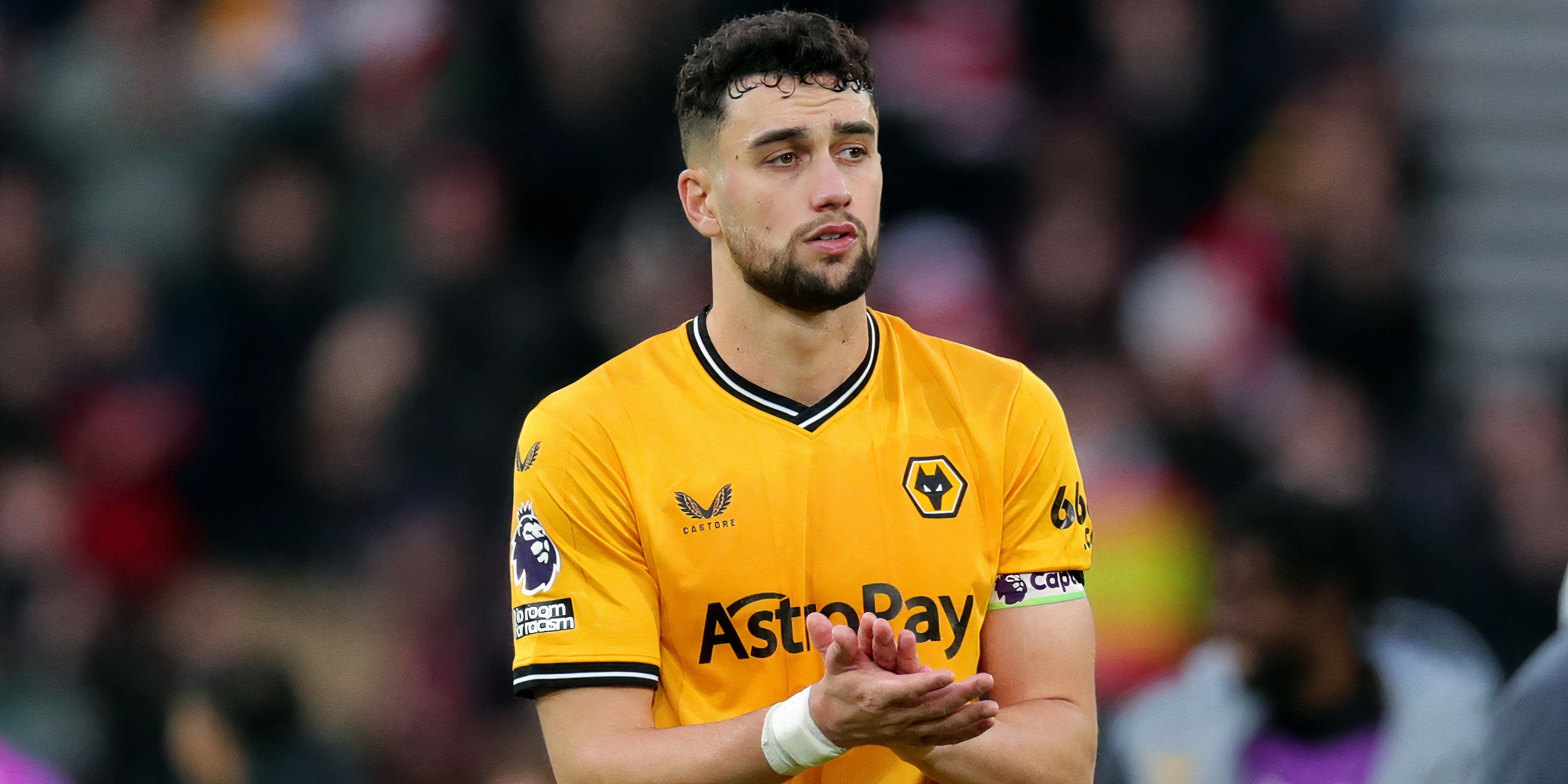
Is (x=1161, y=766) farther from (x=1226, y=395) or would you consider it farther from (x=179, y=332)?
(x=179, y=332)

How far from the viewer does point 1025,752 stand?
124 inches

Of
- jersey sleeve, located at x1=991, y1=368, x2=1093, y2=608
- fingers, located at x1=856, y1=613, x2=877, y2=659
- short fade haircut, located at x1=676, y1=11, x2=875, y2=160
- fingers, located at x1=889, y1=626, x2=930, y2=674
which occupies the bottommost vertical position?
fingers, located at x1=889, y1=626, x2=930, y2=674

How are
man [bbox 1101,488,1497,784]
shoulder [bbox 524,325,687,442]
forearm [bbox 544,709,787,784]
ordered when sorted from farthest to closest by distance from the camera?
1. man [bbox 1101,488,1497,784]
2. shoulder [bbox 524,325,687,442]
3. forearm [bbox 544,709,787,784]

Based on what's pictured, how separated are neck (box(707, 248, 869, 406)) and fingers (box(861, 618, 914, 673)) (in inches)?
29.9

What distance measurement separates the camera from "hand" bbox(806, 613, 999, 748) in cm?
280

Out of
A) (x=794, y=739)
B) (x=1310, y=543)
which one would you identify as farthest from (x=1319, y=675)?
(x=794, y=739)

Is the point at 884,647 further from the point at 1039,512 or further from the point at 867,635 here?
the point at 1039,512

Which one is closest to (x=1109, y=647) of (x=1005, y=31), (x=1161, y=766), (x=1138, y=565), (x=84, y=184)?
(x=1138, y=565)

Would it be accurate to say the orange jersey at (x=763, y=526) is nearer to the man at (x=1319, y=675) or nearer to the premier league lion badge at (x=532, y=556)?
the premier league lion badge at (x=532, y=556)

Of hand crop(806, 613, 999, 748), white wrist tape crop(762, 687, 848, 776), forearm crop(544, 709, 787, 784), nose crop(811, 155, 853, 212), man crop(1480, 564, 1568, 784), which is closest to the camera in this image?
man crop(1480, 564, 1568, 784)

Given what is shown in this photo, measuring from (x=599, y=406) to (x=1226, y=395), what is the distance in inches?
158

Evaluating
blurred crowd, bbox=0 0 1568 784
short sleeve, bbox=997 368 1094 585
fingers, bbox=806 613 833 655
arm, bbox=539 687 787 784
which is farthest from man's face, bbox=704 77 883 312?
blurred crowd, bbox=0 0 1568 784

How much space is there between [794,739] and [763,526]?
514 millimetres

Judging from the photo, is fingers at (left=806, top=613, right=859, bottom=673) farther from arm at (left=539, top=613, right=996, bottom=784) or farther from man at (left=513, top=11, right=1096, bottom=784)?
man at (left=513, top=11, right=1096, bottom=784)
